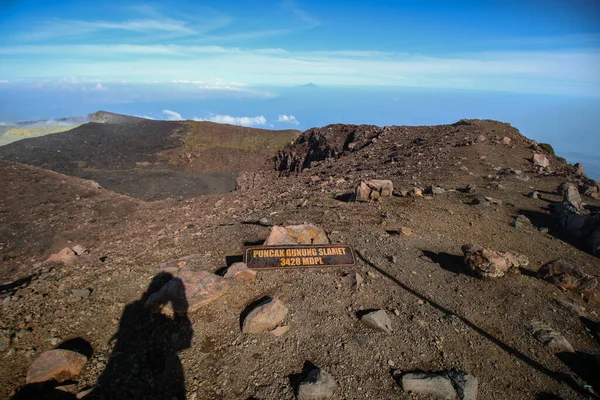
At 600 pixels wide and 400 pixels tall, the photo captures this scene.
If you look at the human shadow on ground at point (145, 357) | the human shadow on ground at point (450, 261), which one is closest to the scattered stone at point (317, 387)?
the human shadow on ground at point (145, 357)

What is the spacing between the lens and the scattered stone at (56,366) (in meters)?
4.21

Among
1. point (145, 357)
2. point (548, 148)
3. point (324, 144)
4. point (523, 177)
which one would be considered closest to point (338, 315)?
point (145, 357)

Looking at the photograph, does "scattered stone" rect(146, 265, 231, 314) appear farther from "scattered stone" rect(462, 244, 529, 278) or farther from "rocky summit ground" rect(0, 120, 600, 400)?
"scattered stone" rect(462, 244, 529, 278)

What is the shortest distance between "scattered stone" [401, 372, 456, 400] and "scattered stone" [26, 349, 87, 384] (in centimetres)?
478

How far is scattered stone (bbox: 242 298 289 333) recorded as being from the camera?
16.7 feet

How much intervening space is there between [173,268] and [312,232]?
11.2 ft

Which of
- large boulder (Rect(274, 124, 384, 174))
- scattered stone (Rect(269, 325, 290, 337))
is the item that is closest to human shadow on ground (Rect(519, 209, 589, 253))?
scattered stone (Rect(269, 325, 290, 337))

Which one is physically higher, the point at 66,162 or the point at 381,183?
the point at 381,183

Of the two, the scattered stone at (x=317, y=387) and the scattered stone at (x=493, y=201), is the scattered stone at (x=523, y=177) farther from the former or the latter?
the scattered stone at (x=317, y=387)

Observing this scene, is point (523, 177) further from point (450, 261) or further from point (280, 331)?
point (280, 331)

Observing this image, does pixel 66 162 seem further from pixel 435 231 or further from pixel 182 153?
pixel 435 231

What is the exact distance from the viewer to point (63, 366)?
4.30 meters

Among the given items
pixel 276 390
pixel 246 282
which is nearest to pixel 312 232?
pixel 246 282

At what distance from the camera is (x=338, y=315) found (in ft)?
18.0
